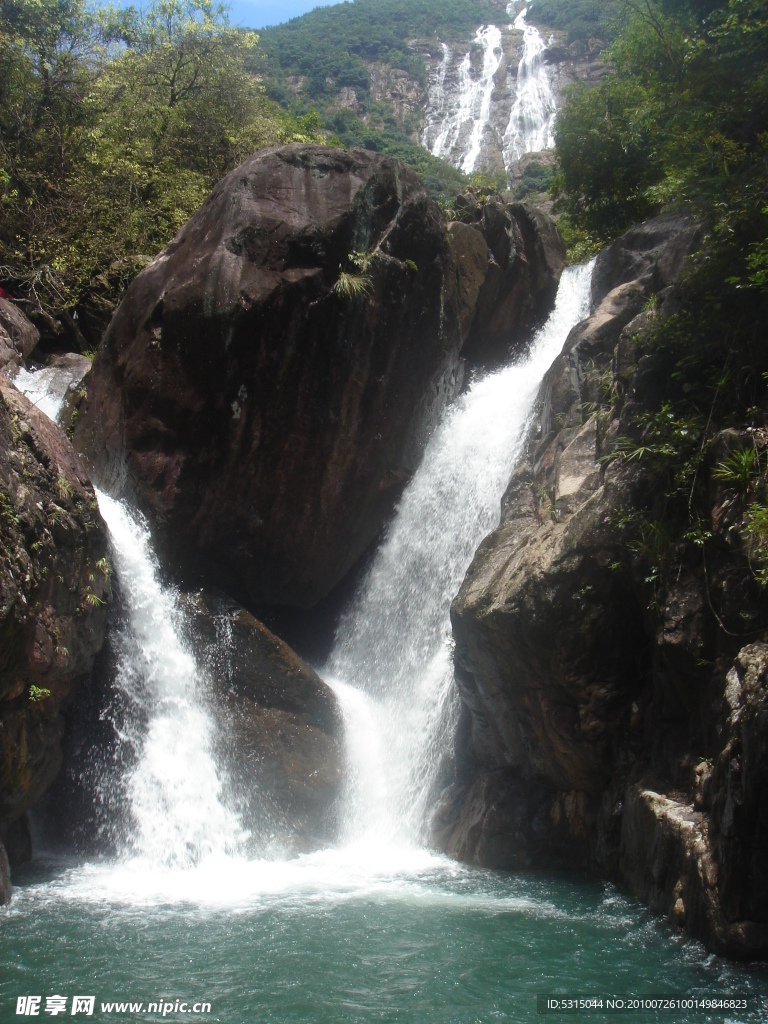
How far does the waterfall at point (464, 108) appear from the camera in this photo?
7603 centimetres

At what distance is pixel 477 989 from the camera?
5.96 metres

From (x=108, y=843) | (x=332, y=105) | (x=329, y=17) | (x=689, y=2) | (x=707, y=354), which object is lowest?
(x=108, y=843)

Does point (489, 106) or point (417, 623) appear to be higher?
point (489, 106)

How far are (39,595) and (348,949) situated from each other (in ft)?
16.3

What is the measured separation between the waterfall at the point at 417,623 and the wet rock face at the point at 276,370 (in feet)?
2.92

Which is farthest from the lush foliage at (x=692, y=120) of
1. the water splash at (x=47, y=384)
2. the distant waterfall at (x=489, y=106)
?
the distant waterfall at (x=489, y=106)

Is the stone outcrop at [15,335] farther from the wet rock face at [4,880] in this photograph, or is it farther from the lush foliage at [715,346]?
the lush foliage at [715,346]

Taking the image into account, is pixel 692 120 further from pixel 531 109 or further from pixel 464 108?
pixel 464 108

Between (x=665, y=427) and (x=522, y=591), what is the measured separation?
242 cm

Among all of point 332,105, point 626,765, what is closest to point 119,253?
point 626,765

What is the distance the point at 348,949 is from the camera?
6.74m

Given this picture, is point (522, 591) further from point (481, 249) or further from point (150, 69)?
point (150, 69)

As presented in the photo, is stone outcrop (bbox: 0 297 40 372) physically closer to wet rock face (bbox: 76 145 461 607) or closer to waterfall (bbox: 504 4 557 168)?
wet rock face (bbox: 76 145 461 607)

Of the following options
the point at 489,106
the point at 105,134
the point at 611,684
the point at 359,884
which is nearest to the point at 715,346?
the point at 611,684
